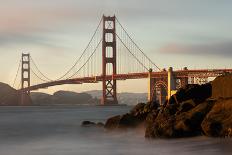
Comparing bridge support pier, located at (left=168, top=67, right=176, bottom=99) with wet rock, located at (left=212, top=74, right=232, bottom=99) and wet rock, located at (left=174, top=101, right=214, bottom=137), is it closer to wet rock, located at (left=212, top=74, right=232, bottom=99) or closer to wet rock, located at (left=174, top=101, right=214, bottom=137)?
wet rock, located at (left=212, top=74, right=232, bottom=99)

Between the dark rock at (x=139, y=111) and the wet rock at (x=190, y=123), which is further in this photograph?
the dark rock at (x=139, y=111)

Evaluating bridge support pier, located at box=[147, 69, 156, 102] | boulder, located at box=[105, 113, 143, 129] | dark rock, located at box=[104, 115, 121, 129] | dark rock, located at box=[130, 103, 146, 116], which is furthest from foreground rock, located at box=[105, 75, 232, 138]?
bridge support pier, located at box=[147, 69, 156, 102]

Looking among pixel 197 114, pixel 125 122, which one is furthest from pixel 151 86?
pixel 197 114

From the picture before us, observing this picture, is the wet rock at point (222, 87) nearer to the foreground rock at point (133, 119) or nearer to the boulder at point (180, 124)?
the boulder at point (180, 124)

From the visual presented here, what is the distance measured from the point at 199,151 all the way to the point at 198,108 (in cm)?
622

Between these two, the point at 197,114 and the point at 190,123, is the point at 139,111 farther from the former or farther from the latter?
the point at 190,123

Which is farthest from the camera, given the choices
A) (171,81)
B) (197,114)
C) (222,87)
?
(171,81)

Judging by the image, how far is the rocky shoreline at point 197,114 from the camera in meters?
24.5

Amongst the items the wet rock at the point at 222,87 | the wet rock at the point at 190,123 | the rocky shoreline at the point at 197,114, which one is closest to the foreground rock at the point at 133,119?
the rocky shoreline at the point at 197,114

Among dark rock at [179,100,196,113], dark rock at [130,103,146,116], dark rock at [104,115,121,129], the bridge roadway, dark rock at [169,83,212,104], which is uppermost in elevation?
the bridge roadway

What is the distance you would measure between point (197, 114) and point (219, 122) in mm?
1871

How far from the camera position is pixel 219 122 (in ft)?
80.2

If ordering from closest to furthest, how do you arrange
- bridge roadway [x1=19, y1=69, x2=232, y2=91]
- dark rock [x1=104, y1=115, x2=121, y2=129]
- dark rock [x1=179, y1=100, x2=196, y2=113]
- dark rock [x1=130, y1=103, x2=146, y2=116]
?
dark rock [x1=179, y1=100, x2=196, y2=113] < dark rock [x1=104, y1=115, x2=121, y2=129] < dark rock [x1=130, y1=103, x2=146, y2=116] < bridge roadway [x1=19, y1=69, x2=232, y2=91]

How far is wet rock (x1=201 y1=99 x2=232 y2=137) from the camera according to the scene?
24.1 metres
